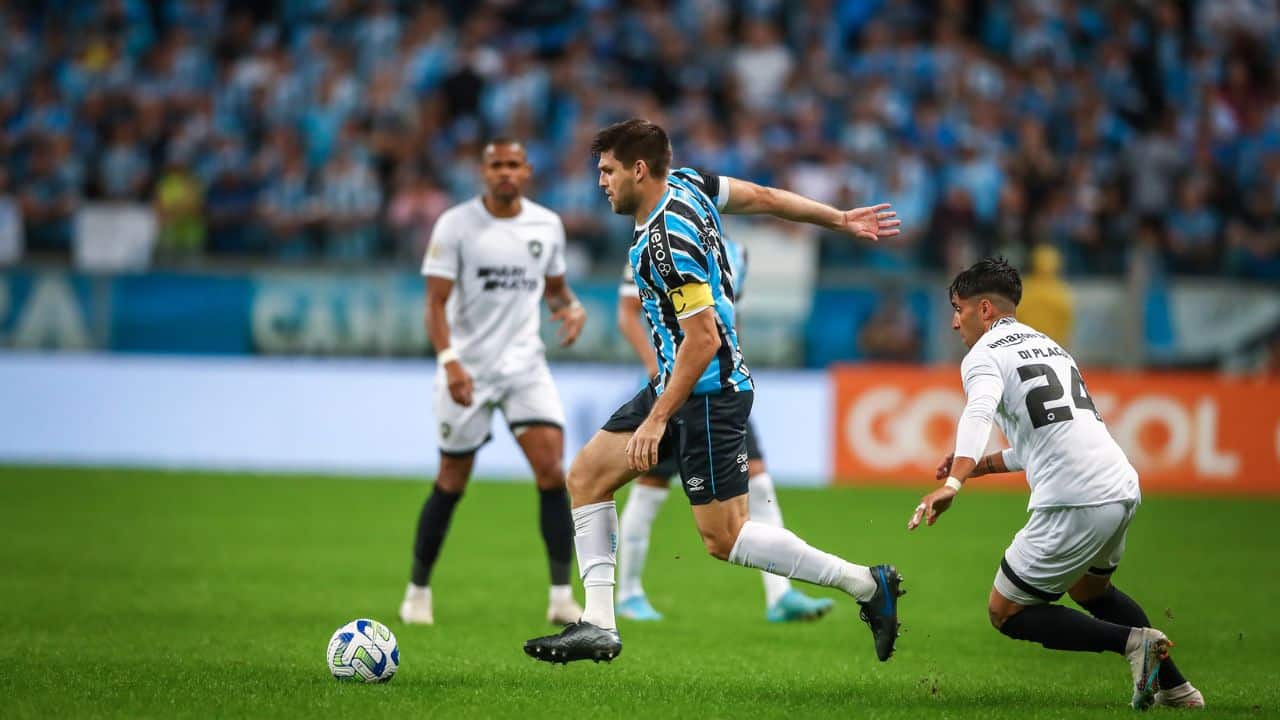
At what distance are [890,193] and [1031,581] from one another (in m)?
13.0

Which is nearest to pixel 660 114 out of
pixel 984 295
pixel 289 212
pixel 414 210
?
pixel 414 210

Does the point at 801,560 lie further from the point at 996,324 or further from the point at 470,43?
the point at 470,43

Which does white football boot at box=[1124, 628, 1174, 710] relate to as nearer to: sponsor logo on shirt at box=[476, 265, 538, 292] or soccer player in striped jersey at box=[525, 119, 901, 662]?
soccer player in striped jersey at box=[525, 119, 901, 662]

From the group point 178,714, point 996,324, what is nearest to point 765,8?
point 996,324

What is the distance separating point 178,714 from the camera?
→ 5863 mm

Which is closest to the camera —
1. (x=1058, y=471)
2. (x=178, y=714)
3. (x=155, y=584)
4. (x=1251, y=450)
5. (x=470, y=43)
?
(x=178, y=714)

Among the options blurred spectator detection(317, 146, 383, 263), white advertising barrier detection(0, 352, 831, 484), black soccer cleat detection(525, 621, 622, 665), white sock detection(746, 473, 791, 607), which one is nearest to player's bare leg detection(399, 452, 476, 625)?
white sock detection(746, 473, 791, 607)

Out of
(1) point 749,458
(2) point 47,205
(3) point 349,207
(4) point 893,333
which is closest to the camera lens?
(1) point 749,458

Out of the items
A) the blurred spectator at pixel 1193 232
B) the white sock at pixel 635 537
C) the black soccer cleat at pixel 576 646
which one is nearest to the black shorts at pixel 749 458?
the white sock at pixel 635 537

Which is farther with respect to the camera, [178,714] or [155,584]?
[155,584]

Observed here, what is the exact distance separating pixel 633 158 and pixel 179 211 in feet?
44.1

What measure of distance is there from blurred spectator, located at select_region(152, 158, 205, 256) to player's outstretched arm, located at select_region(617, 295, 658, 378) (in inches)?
388

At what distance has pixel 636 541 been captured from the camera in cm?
948

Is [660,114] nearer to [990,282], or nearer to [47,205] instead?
[47,205]
